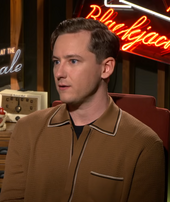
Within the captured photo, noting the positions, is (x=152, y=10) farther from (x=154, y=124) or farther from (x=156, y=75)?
(x=154, y=124)

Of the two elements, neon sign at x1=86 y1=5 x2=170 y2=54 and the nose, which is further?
neon sign at x1=86 y1=5 x2=170 y2=54

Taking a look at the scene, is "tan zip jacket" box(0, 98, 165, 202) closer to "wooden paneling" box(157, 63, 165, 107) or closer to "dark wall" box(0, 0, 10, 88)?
"wooden paneling" box(157, 63, 165, 107)

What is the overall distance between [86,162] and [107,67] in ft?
1.50

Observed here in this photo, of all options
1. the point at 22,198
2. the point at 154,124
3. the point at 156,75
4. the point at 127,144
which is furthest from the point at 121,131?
the point at 156,75

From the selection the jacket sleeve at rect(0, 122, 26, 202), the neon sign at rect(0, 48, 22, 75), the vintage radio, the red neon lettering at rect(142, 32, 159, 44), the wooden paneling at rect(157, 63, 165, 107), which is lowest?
the jacket sleeve at rect(0, 122, 26, 202)

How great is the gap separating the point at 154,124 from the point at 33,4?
172cm

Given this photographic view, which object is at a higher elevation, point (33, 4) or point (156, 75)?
point (33, 4)

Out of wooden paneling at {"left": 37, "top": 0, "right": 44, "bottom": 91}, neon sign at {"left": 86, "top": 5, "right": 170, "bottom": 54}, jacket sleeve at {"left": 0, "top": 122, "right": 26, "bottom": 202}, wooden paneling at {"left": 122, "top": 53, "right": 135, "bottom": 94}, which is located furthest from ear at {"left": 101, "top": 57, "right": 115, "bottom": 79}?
wooden paneling at {"left": 37, "top": 0, "right": 44, "bottom": 91}

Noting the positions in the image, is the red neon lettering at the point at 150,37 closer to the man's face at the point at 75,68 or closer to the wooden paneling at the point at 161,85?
the wooden paneling at the point at 161,85

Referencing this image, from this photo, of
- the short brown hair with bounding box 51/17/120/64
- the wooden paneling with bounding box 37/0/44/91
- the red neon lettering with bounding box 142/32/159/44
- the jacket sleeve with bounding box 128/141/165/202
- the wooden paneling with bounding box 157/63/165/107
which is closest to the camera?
the jacket sleeve with bounding box 128/141/165/202

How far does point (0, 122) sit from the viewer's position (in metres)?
2.35

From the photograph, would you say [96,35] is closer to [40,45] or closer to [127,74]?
[127,74]

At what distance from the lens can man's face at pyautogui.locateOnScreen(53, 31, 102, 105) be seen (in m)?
1.42

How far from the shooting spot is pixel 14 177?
1.51m
